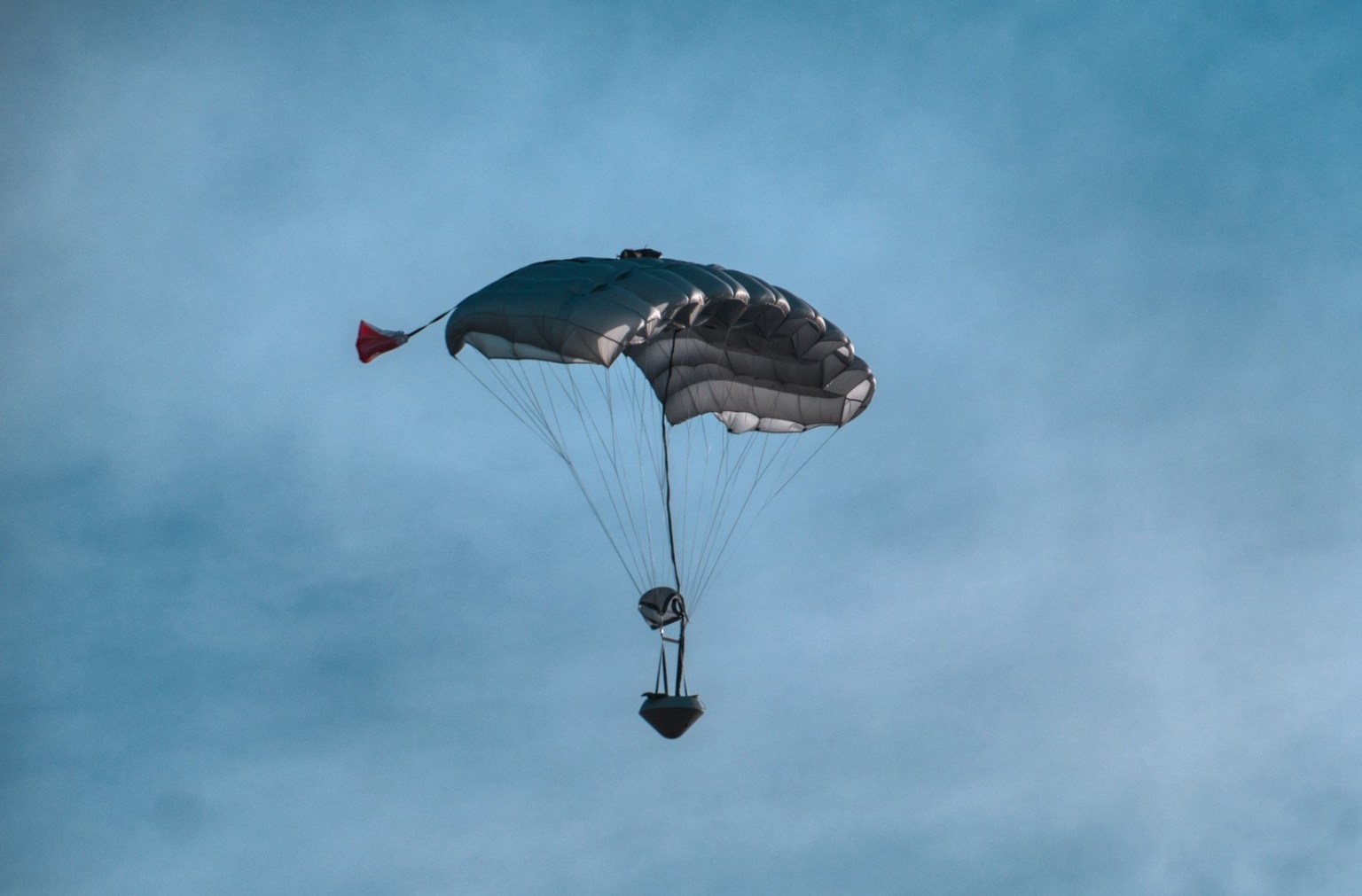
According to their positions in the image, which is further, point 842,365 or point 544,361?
point 842,365

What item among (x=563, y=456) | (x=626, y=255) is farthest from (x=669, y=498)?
(x=626, y=255)

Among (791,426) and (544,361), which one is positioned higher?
(791,426)

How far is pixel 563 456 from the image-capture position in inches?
1254

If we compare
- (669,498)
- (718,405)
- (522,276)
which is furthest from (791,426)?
(522,276)

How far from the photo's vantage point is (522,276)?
32.2 meters

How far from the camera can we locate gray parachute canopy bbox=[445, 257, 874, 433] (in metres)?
30.4

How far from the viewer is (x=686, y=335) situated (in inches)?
1372

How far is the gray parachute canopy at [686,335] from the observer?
30359 millimetres

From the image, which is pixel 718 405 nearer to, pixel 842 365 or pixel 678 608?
pixel 842 365

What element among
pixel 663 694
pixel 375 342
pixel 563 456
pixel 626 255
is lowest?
pixel 663 694

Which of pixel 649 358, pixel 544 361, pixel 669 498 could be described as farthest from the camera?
pixel 649 358

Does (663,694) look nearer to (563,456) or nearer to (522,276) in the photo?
(563,456)

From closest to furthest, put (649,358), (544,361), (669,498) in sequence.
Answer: (544,361), (669,498), (649,358)

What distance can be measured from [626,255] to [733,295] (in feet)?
10.0
